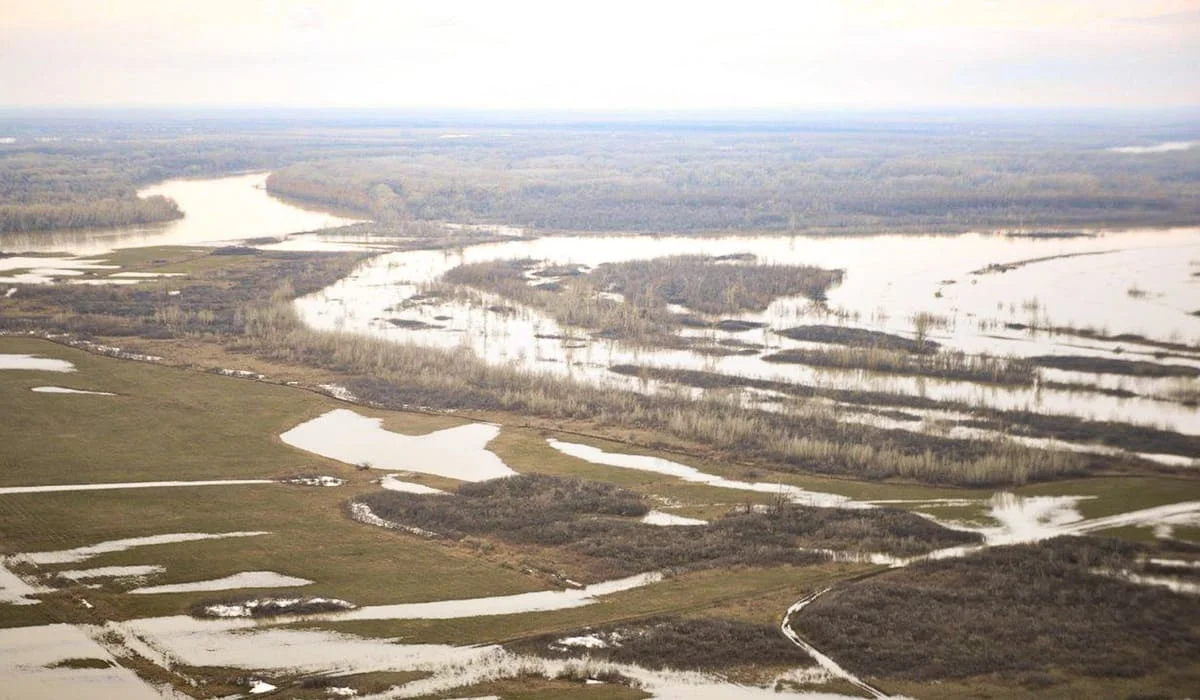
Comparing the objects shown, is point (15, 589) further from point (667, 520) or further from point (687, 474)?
point (687, 474)

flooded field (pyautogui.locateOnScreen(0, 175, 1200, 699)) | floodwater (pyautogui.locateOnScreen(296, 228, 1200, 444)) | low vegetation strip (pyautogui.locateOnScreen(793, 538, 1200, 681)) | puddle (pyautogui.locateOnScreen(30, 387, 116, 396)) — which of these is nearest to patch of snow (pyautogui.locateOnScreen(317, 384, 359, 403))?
flooded field (pyautogui.locateOnScreen(0, 175, 1200, 699))

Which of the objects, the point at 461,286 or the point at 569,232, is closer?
the point at 461,286

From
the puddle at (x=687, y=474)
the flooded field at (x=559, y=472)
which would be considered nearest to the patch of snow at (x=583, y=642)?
the flooded field at (x=559, y=472)

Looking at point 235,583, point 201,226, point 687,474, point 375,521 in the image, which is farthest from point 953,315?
point 201,226

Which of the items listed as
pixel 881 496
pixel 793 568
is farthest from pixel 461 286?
pixel 793 568

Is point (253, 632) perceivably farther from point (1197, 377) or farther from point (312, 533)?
point (1197, 377)
